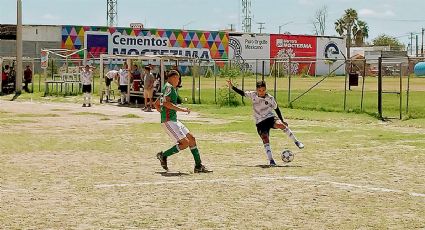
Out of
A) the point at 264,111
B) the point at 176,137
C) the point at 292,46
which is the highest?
the point at 292,46

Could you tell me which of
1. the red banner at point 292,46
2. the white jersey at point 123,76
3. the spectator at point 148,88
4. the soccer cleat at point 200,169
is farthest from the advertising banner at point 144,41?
the soccer cleat at point 200,169

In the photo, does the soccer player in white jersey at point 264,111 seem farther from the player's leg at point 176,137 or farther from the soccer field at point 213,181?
the player's leg at point 176,137

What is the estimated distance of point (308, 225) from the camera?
912 cm

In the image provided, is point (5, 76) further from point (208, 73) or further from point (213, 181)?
point (213, 181)

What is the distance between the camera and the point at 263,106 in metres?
15.3

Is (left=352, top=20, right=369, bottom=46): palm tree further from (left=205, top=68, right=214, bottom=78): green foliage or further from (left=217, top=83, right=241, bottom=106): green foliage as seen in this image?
(left=217, top=83, right=241, bottom=106): green foliage

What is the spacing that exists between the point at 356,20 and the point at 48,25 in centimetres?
7341

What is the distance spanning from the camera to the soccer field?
374 inches

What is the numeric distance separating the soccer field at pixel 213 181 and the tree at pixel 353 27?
11905cm

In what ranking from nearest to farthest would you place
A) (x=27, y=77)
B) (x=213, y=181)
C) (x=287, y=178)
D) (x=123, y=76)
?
(x=213, y=181) → (x=287, y=178) → (x=123, y=76) → (x=27, y=77)

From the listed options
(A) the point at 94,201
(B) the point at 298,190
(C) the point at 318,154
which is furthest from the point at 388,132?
(A) the point at 94,201

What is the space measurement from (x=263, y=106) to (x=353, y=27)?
131 m

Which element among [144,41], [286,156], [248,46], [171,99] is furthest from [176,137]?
[248,46]

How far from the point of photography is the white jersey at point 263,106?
599 inches
